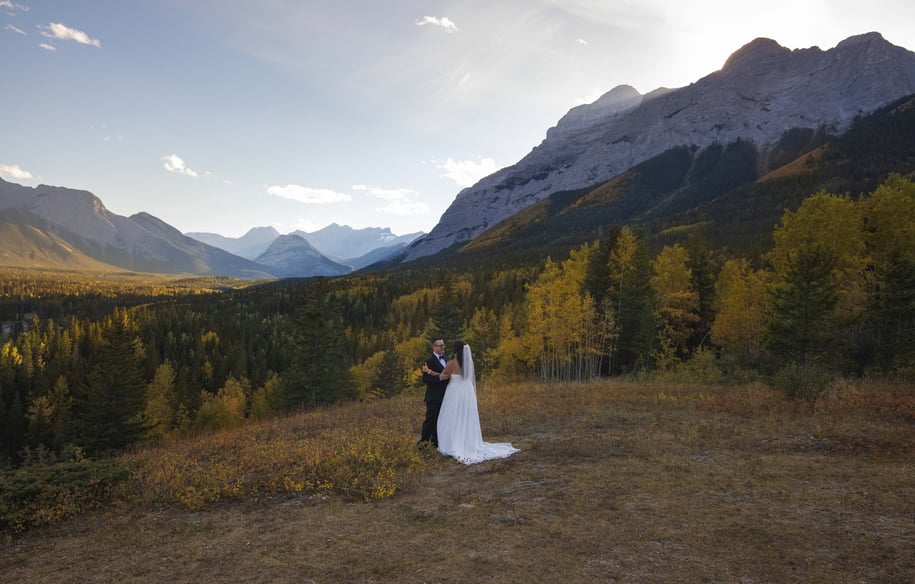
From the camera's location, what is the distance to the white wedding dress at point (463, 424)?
1255cm

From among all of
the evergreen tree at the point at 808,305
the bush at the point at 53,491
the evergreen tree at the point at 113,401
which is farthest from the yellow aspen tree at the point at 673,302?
the evergreen tree at the point at 113,401

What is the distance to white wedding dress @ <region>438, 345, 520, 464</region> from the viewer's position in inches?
494

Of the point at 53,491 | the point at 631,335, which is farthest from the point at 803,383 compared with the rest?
the point at 631,335

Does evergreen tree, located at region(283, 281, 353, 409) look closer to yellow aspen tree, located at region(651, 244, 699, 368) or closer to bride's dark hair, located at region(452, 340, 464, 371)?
yellow aspen tree, located at region(651, 244, 699, 368)

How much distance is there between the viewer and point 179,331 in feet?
375

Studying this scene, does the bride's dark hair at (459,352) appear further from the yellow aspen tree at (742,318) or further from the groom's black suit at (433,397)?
the yellow aspen tree at (742,318)

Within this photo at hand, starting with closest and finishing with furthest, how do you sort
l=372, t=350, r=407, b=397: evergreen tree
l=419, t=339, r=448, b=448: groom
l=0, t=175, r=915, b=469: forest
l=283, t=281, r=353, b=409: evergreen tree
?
l=419, t=339, r=448, b=448: groom, l=0, t=175, r=915, b=469: forest, l=283, t=281, r=353, b=409: evergreen tree, l=372, t=350, r=407, b=397: evergreen tree

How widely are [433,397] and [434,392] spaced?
16 centimetres

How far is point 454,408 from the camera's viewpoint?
13.0 metres

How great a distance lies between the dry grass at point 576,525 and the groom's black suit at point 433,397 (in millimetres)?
1354

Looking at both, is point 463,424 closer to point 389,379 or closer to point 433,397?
point 433,397

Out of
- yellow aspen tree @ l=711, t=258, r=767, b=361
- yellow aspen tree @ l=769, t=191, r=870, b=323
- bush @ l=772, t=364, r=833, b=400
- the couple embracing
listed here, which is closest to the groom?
the couple embracing

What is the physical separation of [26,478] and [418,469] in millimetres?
7819

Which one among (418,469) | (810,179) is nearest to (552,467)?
(418,469)
